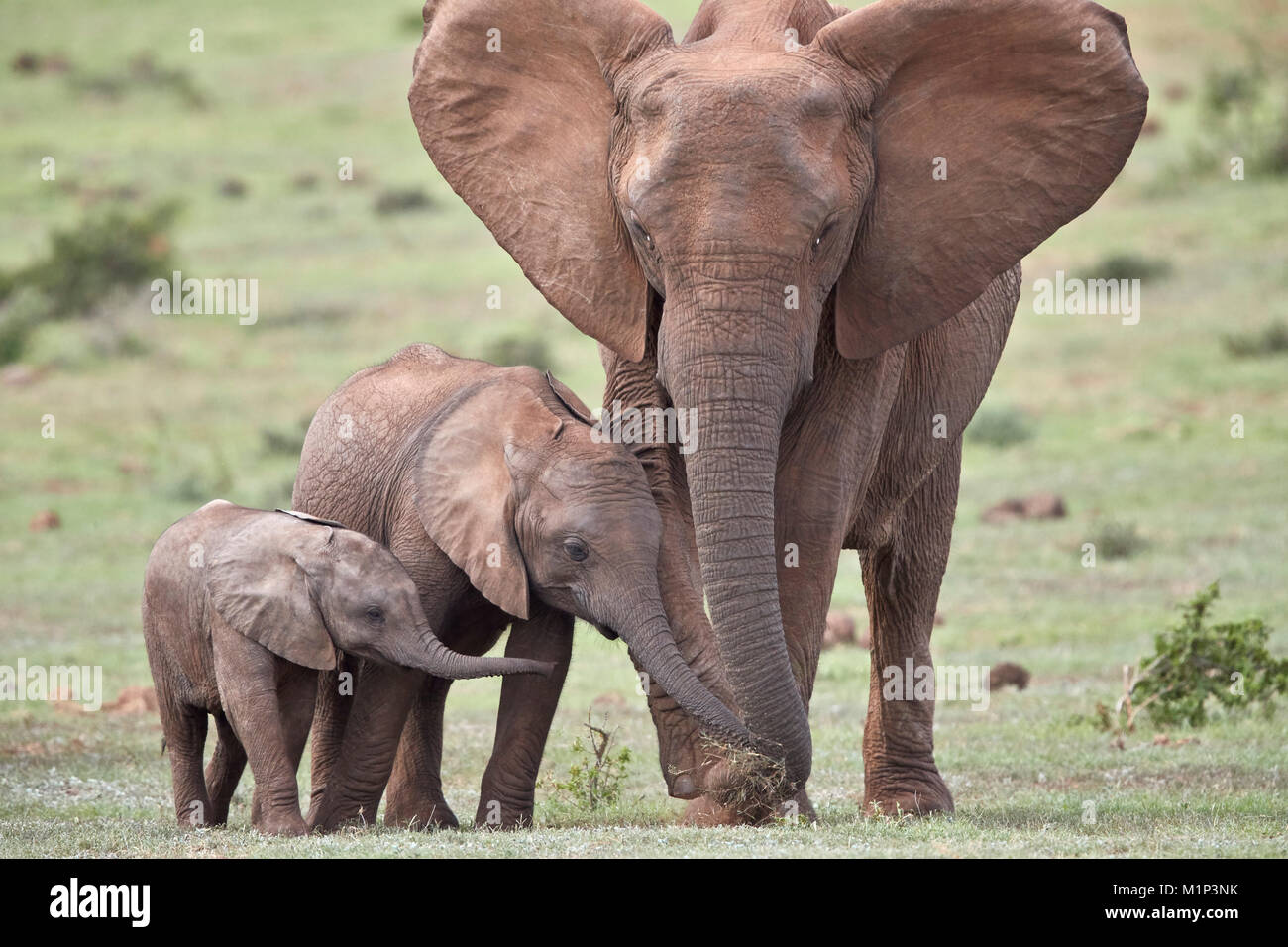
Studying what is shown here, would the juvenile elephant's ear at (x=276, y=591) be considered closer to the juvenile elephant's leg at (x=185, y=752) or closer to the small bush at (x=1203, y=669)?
the juvenile elephant's leg at (x=185, y=752)

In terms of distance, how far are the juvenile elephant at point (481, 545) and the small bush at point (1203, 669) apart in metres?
4.45

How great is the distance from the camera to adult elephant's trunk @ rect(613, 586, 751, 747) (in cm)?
750

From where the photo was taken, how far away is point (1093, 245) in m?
28.7

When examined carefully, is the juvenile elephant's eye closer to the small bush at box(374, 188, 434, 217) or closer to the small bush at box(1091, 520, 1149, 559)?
the small bush at box(1091, 520, 1149, 559)

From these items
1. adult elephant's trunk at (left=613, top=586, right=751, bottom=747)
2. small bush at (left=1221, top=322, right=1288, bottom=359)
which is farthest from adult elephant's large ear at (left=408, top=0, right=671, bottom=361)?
small bush at (left=1221, top=322, right=1288, bottom=359)

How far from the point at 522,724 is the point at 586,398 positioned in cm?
1437

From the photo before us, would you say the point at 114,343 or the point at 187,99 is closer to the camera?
the point at 114,343

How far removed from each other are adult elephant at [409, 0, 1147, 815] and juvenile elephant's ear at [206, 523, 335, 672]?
4.39ft

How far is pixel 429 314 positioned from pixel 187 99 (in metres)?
16.8

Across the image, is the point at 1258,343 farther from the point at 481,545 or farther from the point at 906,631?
the point at 481,545

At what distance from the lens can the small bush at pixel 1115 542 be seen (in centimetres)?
1630

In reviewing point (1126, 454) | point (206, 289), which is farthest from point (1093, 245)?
→ point (206, 289)

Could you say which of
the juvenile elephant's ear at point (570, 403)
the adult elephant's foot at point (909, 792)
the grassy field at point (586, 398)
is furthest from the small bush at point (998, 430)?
the juvenile elephant's ear at point (570, 403)

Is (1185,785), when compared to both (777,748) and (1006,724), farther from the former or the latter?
(777,748)
